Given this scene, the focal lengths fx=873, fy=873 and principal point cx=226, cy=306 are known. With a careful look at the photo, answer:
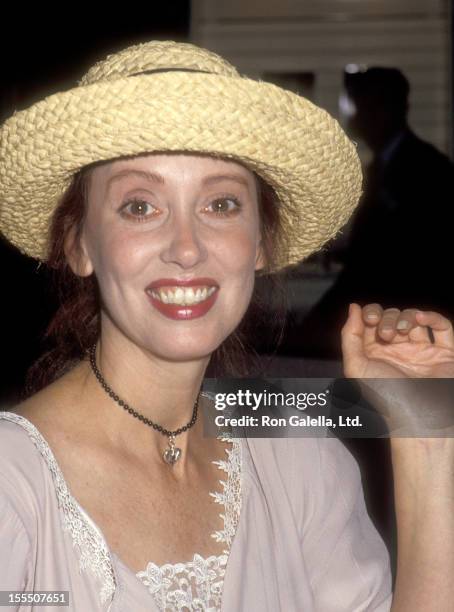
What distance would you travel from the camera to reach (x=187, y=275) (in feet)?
5.29

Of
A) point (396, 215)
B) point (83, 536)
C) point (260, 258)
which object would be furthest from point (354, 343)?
point (396, 215)

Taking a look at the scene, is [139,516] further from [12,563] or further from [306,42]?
[306,42]

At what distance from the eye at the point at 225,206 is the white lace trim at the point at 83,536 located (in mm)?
540

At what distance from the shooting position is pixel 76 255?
1.81 meters

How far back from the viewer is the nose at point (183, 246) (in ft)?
5.19

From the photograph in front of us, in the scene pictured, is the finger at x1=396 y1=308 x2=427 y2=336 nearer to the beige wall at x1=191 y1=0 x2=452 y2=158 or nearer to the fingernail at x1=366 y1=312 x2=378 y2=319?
the fingernail at x1=366 y1=312 x2=378 y2=319

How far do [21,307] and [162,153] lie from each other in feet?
11.0

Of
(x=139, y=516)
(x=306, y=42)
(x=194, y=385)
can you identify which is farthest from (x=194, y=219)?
(x=306, y=42)

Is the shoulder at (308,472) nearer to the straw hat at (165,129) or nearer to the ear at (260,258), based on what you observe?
the ear at (260,258)

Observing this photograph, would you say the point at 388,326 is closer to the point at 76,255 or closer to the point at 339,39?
the point at 76,255

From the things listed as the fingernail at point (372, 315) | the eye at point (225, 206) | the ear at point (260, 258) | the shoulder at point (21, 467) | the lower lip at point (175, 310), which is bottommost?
the shoulder at point (21, 467)

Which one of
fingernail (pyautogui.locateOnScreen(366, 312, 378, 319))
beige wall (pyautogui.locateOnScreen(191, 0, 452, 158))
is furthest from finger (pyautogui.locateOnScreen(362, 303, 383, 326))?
beige wall (pyautogui.locateOnScreen(191, 0, 452, 158))

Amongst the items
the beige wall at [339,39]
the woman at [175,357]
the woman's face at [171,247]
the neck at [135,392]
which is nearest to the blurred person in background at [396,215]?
the beige wall at [339,39]

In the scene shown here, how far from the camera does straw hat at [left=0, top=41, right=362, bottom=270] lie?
1518mm
